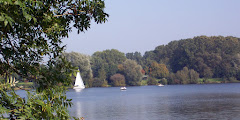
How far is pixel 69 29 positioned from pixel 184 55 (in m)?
117

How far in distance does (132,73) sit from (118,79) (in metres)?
7.57

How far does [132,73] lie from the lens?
103m

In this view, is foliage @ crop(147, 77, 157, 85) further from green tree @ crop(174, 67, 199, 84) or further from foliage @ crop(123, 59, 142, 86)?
foliage @ crop(123, 59, 142, 86)

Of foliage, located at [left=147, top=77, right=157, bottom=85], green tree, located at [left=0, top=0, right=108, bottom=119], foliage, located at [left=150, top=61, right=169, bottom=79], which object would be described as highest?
foliage, located at [left=150, top=61, right=169, bottom=79]

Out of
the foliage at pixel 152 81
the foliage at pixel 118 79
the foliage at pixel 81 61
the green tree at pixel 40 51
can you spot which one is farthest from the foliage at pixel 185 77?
the green tree at pixel 40 51

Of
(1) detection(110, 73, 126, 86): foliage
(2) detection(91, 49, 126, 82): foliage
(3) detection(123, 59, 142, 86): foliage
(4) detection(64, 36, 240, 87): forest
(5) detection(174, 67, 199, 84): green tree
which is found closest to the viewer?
(3) detection(123, 59, 142, 86): foliage

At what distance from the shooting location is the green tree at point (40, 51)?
4.95 m

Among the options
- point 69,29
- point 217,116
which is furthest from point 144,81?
point 69,29

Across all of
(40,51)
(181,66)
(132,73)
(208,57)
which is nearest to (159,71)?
(181,66)

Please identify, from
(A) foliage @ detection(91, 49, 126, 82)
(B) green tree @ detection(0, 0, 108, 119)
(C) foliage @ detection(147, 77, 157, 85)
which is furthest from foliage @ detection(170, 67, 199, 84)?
(B) green tree @ detection(0, 0, 108, 119)

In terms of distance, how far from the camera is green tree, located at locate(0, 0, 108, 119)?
4.95m

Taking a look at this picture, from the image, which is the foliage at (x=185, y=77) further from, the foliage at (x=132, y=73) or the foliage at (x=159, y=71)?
the foliage at (x=132, y=73)

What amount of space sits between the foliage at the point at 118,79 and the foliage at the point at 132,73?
1264 mm

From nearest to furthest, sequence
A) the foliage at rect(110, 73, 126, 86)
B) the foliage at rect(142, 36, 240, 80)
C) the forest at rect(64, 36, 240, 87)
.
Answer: the forest at rect(64, 36, 240, 87)
the foliage at rect(110, 73, 126, 86)
the foliage at rect(142, 36, 240, 80)
